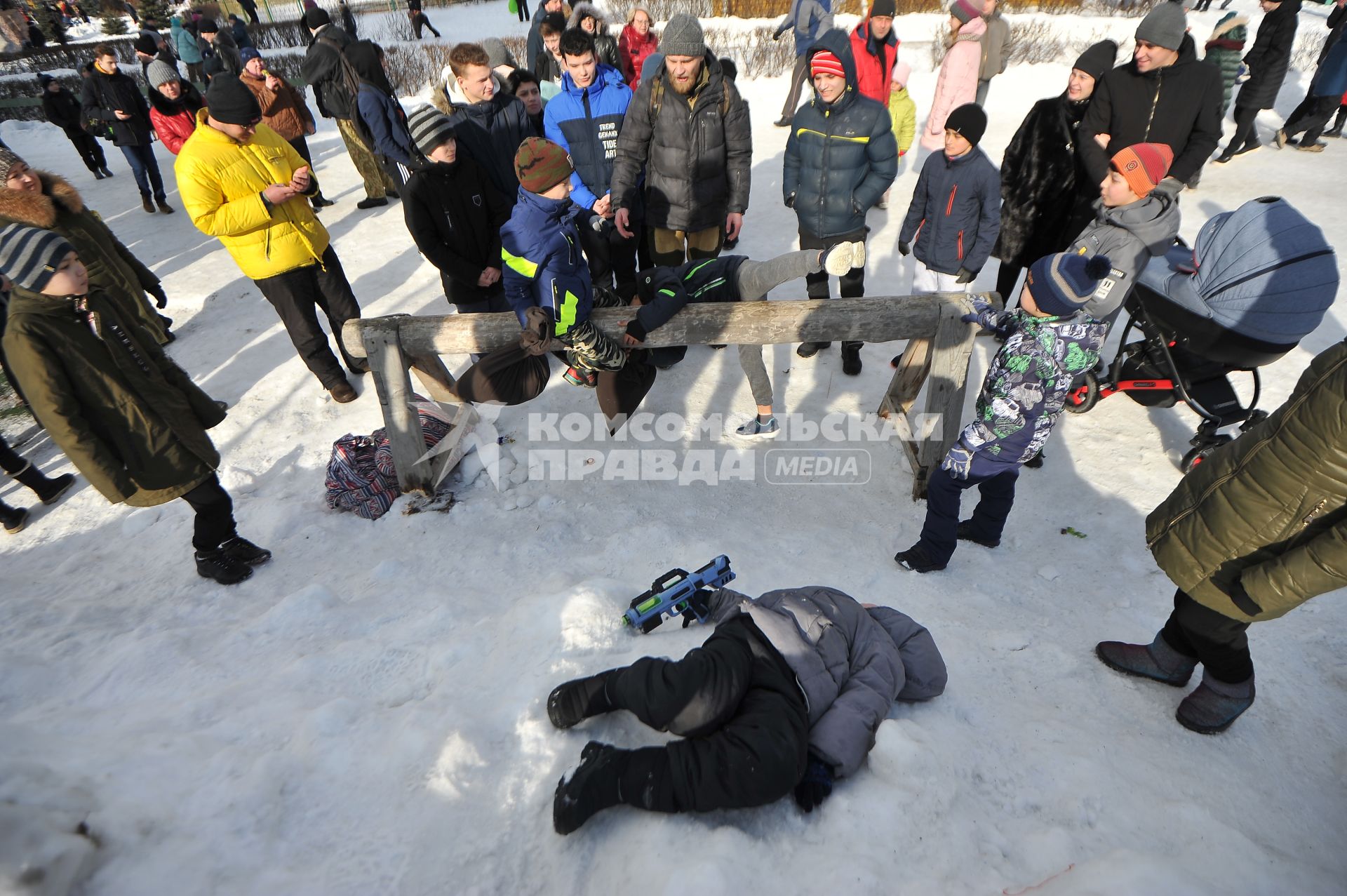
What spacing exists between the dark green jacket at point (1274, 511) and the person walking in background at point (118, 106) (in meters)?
10.9

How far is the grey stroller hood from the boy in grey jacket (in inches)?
106

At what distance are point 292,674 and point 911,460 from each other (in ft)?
11.5

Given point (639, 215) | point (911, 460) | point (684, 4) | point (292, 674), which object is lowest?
point (911, 460)

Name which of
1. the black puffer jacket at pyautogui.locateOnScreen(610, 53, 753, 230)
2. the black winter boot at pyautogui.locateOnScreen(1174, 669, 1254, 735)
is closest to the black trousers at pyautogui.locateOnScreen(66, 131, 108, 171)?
the black puffer jacket at pyautogui.locateOnScreen(610, 53, 753, 230)

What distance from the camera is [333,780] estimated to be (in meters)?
2.21

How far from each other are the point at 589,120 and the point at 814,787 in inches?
187

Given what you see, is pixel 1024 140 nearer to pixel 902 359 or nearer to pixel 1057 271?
pixel 902 359

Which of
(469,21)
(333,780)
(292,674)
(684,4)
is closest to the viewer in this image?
(333,780)

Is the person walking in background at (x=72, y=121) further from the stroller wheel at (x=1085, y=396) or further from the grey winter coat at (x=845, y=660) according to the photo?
the stroller wheel at (x=1085, y=396)

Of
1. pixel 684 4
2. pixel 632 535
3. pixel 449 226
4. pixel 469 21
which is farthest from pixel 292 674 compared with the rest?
pixel 469 21

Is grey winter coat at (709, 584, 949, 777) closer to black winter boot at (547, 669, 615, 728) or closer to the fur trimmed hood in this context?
black winter boot at (547, 669, 615, 728)

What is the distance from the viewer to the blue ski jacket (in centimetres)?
502

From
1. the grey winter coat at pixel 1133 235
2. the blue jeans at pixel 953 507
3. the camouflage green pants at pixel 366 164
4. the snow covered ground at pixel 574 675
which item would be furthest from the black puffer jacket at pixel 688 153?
the camouflage green pants at pixel 366 164

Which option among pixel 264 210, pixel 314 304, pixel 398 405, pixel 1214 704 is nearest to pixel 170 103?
pixel 314 304
